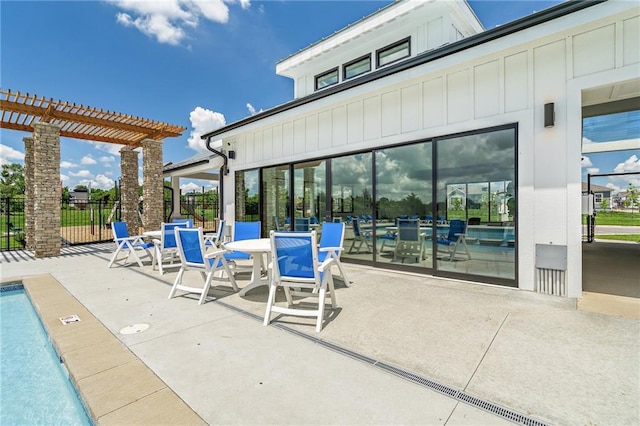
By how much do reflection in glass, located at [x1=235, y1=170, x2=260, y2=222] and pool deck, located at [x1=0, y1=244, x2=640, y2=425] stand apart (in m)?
5.22

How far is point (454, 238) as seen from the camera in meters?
5.15

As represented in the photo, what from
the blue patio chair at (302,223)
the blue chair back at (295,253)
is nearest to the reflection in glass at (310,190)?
the blue patio chair at (302,223)

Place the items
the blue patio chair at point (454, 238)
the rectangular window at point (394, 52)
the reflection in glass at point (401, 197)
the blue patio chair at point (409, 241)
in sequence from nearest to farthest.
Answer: the blue patio chair at point (454, 238) → the reflection in glass at point (401, 197) → the blue patio chair at point (409, 241) → the rectangular window at point (394, 52)

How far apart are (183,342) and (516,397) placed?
280 centimetres

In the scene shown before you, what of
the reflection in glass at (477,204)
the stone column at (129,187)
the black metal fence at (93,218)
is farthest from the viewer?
the black metal fence at (93,218)

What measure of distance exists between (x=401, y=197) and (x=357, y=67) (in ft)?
17.8

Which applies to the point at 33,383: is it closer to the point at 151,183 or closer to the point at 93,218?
the point at 151,183

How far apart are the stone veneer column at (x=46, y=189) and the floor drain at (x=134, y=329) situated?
780 centimetres

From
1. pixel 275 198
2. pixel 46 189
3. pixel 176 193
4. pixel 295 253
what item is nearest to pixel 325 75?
pixel 275 198

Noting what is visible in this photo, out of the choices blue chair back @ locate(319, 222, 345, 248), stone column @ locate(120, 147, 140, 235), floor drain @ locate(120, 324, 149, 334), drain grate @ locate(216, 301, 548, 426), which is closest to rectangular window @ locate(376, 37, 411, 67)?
blue chair back @ locate(319, 222, 345, 248)

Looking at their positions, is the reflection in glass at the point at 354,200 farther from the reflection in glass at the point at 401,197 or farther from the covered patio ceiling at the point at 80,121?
the covered patio ceiling at the point at 80,121

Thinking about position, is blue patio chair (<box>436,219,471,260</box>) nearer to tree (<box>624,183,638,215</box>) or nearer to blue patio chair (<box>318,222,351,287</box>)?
blue patio chair (<box>318,222,351,287</box>)

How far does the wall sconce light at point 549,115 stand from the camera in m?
4.10

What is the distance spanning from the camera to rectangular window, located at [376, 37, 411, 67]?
323 inches
